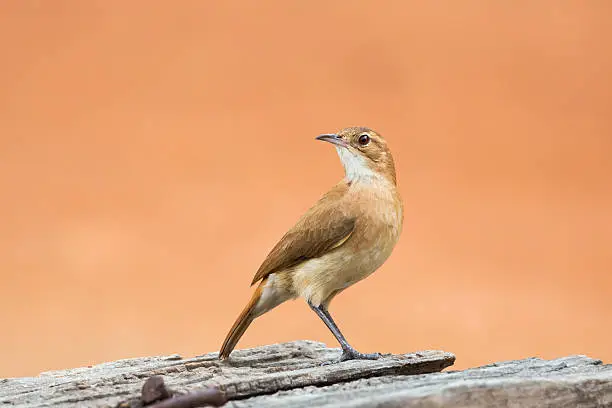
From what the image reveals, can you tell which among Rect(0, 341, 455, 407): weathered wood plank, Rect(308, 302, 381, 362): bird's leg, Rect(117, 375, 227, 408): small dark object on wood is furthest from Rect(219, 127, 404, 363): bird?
Rect(117, 375, 227, 408): small dark object on wood

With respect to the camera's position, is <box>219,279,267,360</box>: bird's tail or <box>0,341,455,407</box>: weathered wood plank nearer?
<box>0,341,455,407</box>: weathered wood plank

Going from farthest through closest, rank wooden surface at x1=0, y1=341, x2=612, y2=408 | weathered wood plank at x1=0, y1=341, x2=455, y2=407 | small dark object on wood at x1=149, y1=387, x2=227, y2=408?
weathered wood plank at x1=0, y1=341, x2=455, y2=407
wooden surface at x1=0, y1=341, x2=612, y2=408
small dark object on wood at x1=149, y1=387, x2=227, y2=408

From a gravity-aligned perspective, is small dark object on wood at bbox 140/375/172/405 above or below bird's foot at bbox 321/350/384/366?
above

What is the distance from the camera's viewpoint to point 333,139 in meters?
3.43

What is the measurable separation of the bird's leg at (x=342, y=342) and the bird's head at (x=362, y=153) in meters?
0.56

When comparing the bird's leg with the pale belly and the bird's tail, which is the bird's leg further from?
the bird's tail

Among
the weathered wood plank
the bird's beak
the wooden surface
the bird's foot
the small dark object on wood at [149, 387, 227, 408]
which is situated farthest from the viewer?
the bird's beak

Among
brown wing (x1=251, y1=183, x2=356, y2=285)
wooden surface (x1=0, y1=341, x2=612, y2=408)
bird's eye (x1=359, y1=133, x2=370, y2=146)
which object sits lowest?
wooden surface (x1=0, y1=341, x2=612, y2=408)

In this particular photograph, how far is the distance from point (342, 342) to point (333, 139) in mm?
837

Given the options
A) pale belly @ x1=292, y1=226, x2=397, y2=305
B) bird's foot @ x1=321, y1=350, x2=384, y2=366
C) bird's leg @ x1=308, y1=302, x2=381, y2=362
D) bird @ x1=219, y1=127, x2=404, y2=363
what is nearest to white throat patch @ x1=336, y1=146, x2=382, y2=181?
bird @ x1=219, y1=127, x2=404, y2=363

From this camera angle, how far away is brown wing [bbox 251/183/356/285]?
3.25 meters

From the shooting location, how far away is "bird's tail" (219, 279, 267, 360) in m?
3.24

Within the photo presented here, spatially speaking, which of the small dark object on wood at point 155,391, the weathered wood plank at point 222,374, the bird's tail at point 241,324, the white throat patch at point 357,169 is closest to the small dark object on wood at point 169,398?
the small dark object on wood at point 155,391

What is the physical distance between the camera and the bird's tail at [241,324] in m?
3.24
